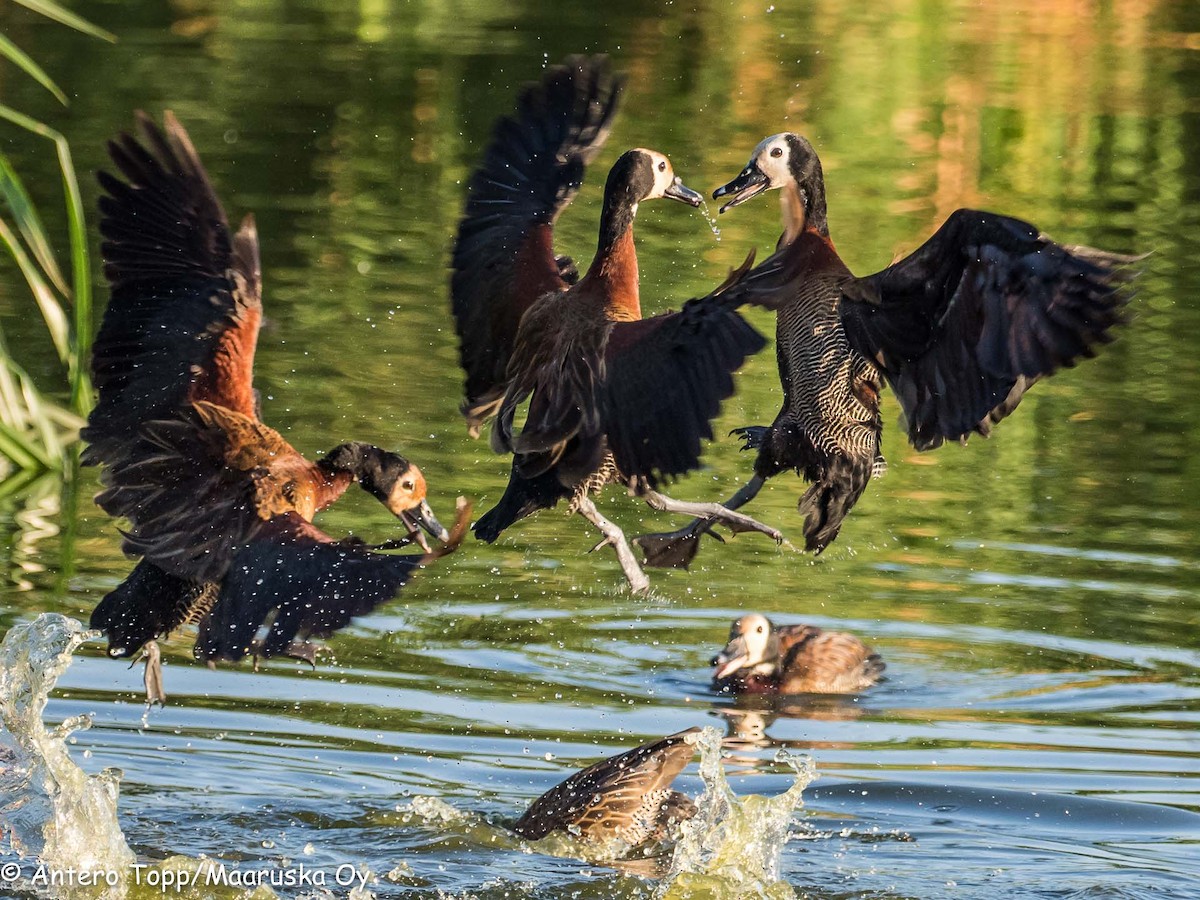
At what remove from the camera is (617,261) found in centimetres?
721

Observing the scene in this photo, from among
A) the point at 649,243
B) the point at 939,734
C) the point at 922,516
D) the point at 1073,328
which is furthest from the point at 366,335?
the point at 1073,328

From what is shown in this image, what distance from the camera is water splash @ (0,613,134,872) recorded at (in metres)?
6.66

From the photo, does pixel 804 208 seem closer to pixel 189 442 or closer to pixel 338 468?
pixel 338 468

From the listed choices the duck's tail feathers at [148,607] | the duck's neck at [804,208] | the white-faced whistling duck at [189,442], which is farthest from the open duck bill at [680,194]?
the duck's tail feathers at [148,607]

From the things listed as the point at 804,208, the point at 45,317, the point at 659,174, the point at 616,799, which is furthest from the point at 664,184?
the point at 45,317

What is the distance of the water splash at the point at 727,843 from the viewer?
662 cm

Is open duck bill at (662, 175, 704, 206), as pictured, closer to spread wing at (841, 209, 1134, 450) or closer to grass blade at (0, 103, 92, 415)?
spread wing at (841, 209, 1134, 450)

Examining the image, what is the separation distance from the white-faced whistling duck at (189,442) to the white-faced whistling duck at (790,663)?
174cm

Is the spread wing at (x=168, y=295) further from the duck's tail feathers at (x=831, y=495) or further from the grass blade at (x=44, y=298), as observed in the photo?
the duck's tail feathers at (x=831, y=495)

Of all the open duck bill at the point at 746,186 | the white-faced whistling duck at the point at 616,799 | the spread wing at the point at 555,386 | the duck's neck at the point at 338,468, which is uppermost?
the open duck bill at the point at 746,186

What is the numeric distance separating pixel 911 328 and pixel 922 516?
3685 mm

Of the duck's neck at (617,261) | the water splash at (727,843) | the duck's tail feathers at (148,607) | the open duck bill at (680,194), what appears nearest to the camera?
the water splash at (727,843)

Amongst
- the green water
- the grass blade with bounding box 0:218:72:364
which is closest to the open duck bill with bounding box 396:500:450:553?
the green water

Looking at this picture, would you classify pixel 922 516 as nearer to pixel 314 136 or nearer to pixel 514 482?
pixel 514 482
